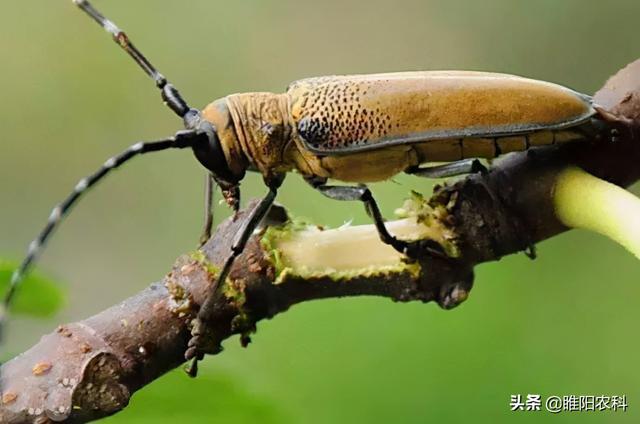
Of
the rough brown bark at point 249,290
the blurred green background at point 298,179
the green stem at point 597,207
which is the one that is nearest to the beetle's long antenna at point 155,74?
the rough brown bark at point 249,290

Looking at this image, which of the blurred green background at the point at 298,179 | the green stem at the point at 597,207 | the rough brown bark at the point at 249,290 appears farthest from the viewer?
the blurred green background at the point at 298,179

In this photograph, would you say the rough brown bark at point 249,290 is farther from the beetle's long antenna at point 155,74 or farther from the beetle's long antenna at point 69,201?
the beetle's long antenna at point 155,74

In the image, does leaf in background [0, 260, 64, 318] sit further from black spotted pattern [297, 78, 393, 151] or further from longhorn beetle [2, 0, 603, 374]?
black spotted pattern [297, 78, 393, 151]

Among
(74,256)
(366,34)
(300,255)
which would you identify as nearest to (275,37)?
(366,34)

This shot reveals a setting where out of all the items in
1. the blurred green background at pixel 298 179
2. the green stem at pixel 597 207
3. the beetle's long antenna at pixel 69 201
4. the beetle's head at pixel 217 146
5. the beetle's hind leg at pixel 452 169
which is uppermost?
the beetle's long antenna at pixel 69 201

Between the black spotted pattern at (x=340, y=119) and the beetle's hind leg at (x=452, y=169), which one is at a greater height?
the black spotted pattern at (x=340, y=119)

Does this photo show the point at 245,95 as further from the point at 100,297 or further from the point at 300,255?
the point at 100,297
